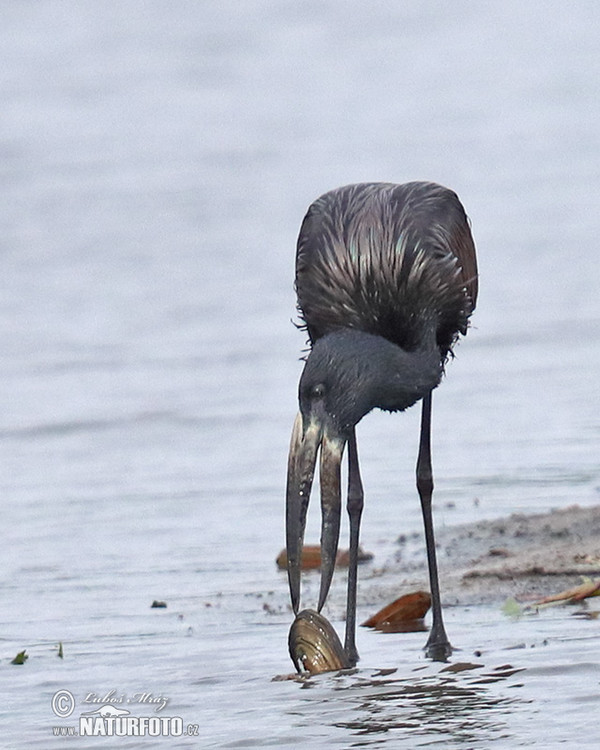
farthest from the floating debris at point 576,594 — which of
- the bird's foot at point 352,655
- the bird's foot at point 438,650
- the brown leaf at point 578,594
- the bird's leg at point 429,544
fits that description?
the bird's foot at point 352,655

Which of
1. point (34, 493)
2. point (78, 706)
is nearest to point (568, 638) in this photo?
point (78, 706)

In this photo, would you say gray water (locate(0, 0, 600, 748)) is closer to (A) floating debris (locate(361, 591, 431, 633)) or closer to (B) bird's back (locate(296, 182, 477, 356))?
(A) floating debris (locate(361, 591, 431, 633))

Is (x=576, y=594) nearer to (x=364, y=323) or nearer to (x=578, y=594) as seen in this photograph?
(x=578, y=594)

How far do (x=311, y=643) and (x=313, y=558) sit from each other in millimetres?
2251

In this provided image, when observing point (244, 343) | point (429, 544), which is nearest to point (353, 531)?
point (429, 544)

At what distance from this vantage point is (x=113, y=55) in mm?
30609

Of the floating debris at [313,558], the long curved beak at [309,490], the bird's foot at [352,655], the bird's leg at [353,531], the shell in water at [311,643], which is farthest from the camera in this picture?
the floating debris at [313,558]

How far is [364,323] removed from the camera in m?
7.16

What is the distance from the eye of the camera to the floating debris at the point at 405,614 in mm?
7520

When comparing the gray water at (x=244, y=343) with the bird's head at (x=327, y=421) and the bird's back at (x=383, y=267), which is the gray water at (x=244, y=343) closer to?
the bird's head at (x=327, y=421)

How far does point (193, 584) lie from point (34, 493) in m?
2.68

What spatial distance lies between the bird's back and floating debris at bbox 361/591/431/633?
3.67 feet

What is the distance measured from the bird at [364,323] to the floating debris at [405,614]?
0.17 m

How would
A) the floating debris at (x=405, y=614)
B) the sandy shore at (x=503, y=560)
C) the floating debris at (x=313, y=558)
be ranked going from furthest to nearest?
1. the floating debris at (x=313, y=558)
2. the sandy shore at (x=503, y=560)
3. the floating debris at (x=405, y=614)
